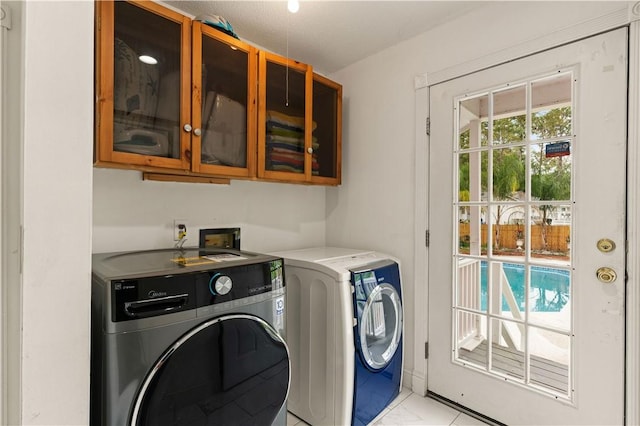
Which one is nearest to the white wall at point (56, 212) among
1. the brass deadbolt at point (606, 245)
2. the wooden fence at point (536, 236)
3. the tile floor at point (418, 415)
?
the tile floor at point (418, 415)

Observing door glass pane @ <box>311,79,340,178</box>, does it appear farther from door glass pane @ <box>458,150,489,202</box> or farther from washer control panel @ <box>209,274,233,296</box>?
washer control panel @ <box>209,274,233,296</box>

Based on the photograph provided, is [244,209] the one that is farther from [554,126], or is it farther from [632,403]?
[632,403]

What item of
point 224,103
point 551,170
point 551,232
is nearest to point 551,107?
point 551,170

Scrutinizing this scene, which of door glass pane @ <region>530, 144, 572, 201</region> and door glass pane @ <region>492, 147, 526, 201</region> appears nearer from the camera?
door glass pane @ <region>530, 144, 572, 201</region>

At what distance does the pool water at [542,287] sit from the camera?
1.48 meters

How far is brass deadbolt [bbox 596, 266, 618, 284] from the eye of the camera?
1.33 m

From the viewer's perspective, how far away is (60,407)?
798 millimetres

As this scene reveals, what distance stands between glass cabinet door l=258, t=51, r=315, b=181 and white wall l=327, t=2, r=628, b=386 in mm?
464

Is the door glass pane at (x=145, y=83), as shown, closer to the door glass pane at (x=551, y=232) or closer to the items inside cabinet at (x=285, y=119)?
the items inside cabinet at (x=285, y=119)

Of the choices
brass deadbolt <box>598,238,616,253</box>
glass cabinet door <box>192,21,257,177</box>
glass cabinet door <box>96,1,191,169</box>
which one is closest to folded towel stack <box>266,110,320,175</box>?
glass cabinet door <box>192,21,257,177</box>

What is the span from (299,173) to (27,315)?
4.72 feet

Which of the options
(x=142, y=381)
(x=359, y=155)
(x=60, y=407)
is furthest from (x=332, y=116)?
(x=60, y=407)

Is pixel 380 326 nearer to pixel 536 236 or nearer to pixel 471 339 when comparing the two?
pixel 471 339

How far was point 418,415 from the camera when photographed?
1741 mm
